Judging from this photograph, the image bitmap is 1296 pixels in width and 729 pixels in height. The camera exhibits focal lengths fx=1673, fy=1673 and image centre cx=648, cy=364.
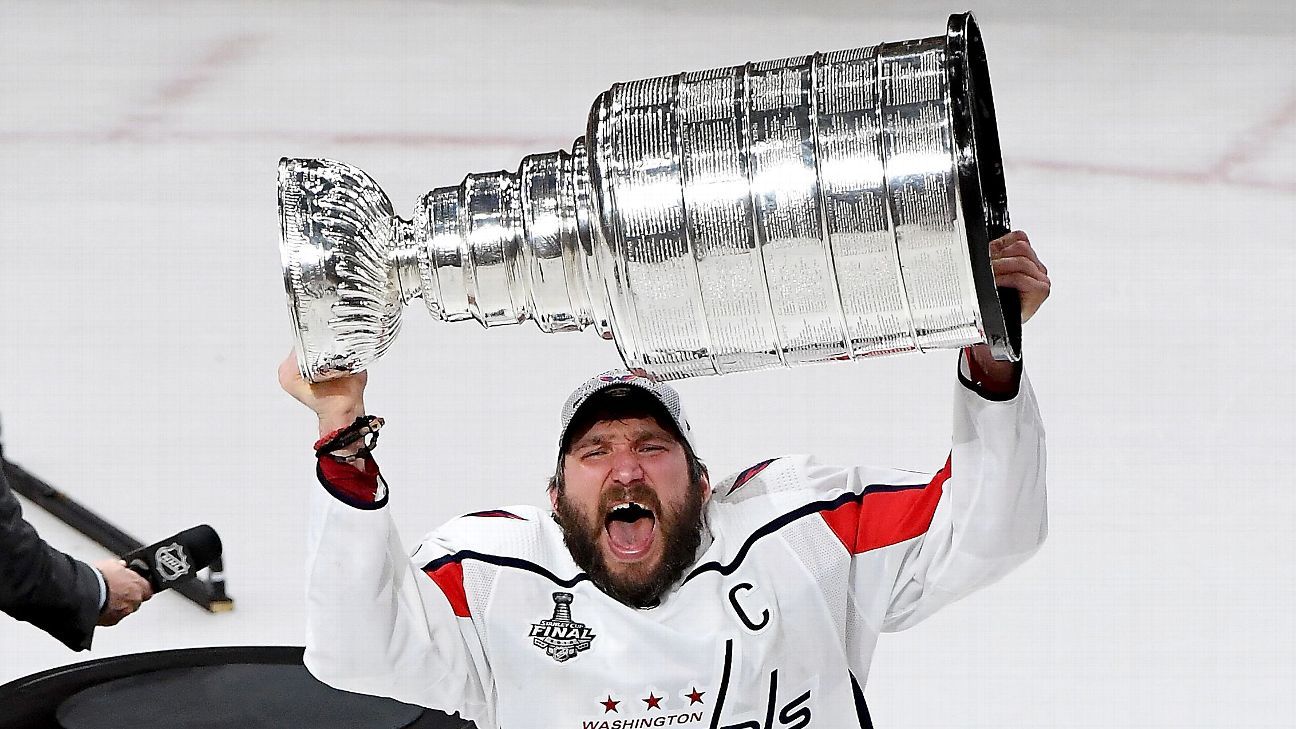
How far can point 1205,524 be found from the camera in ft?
10.5

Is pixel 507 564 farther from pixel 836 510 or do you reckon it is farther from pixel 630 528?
pixel 836 510

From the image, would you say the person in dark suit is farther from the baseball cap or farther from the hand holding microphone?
the baseball cap

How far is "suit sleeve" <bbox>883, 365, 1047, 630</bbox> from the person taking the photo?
1.80 meters

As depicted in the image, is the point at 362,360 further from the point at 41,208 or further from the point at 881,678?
the point at 41,208

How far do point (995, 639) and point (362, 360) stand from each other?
1.82 meters

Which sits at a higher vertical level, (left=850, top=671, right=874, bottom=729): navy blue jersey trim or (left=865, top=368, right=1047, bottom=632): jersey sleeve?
(left=865, top=368, right=1047, bottom=632): jersey sleeve

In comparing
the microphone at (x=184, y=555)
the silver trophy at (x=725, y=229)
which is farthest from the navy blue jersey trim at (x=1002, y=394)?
the microphone at (x=184, y=555)

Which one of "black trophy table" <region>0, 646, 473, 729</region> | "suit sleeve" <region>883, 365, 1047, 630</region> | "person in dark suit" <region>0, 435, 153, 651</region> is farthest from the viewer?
"person in dark suit" <region>0, 435, 153, 651</region>

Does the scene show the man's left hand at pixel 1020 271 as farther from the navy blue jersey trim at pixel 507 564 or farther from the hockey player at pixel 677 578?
the navy blue jersey trim at pixel 507 564

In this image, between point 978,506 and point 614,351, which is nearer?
point 978,506

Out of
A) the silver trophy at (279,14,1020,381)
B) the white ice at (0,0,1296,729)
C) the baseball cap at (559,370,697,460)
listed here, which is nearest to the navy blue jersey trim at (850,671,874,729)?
the baseball cap at (559,370,697,460)

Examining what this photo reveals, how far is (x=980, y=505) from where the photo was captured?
6.09ft

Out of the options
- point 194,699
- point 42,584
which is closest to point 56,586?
point 42,584

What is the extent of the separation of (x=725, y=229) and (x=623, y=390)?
2.62ft
